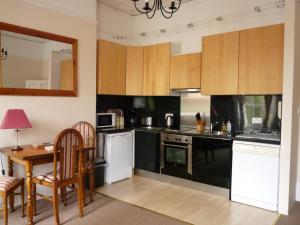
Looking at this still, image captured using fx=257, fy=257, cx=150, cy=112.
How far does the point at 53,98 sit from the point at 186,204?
2229 mm

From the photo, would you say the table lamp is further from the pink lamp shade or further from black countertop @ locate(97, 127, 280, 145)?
black countertop @ locate(97, 127, 280, 145)

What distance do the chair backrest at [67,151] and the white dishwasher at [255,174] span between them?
1934mm

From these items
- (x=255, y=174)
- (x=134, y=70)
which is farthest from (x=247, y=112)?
(x=134, y=70)

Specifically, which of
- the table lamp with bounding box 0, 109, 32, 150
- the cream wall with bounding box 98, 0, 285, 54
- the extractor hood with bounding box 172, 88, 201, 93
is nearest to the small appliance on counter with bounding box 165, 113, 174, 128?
the extractor hood with bounding box 172, 88, 201, 93

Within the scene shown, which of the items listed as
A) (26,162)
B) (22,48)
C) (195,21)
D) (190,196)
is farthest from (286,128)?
(22,48)

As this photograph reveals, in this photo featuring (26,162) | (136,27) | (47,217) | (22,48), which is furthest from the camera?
(136,27)

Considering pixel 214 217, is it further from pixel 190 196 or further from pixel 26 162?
pixel 26 162

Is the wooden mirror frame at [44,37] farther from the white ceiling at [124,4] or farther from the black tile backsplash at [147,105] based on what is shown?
the white ceiling at [124,4]

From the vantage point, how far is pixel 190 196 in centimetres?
352

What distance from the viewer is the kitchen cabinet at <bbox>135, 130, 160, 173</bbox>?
159 inches

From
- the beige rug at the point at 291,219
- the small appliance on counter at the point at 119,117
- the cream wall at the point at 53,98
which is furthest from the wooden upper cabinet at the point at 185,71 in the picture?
the beige rug at the point at 291,219

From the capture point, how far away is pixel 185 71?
394 cm

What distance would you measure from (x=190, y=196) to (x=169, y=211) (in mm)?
582

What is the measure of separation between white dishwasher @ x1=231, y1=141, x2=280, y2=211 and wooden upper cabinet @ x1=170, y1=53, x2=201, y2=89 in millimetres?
1148
